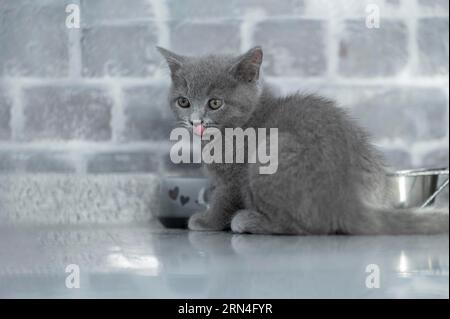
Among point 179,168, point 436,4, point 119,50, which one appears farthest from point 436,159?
point 119,50

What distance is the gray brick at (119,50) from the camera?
91.4 inches

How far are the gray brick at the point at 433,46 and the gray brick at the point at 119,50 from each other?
91cm

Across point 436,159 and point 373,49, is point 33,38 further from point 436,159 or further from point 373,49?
point 436,159

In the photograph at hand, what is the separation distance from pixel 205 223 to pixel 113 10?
0.83 m

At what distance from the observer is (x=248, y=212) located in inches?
72.4

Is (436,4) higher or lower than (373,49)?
higher

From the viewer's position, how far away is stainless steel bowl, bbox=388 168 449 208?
2029 mm

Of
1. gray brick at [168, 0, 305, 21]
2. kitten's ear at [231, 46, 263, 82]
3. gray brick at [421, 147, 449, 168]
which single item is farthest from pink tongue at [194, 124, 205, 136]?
gray brick at [421, 147, 449, 168]

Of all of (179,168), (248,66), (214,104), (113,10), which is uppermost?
(113,10)

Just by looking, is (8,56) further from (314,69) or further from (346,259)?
(346,259)

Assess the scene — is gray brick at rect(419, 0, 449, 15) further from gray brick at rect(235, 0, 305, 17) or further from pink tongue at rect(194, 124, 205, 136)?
pink tongue at rect(194, 124, 205, 136)

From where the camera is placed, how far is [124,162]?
2.34 m

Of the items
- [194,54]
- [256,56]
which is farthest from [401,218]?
[194,54]

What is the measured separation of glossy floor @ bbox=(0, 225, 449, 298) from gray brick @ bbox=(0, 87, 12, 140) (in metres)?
0.49
